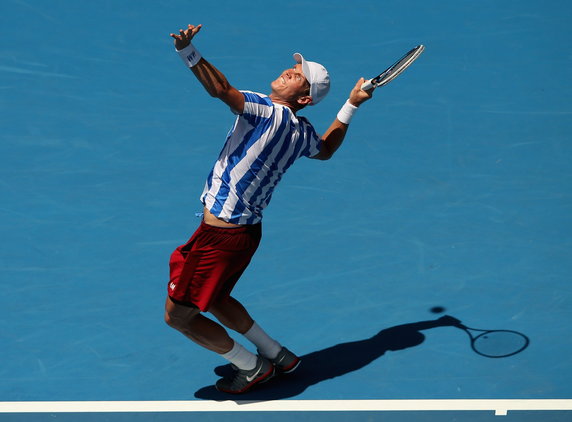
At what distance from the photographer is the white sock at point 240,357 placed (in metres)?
6.54

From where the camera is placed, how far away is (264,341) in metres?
6.71

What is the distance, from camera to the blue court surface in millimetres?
6676

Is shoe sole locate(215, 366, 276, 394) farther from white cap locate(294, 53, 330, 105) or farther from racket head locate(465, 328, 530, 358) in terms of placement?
white cap locate(294, 53, 330, 105)

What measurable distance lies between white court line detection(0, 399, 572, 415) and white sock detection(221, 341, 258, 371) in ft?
0.83

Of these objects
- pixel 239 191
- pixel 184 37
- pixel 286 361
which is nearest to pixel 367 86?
pixel 239 191

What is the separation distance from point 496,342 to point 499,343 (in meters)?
0.02

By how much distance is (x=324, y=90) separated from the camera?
630cm

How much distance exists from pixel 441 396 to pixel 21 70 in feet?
19.3

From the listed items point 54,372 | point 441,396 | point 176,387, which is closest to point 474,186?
point 441,396

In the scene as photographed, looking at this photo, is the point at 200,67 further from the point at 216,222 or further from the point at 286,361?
the point at 286,361

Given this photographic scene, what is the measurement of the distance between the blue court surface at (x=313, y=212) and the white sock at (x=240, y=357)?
242 millimetres

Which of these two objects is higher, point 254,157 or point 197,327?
point 254,157

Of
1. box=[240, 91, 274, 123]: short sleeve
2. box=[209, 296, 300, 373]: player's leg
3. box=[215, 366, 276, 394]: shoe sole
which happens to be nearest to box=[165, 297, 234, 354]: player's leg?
box=[209, 296, 300, 373]: player's leg

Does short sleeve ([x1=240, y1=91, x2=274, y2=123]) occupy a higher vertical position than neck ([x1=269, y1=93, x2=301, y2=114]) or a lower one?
lower
